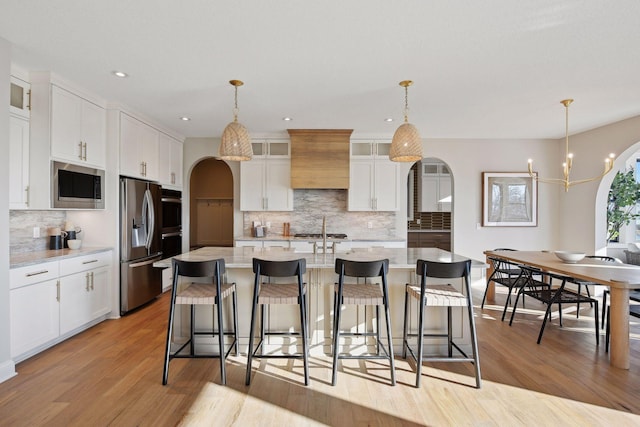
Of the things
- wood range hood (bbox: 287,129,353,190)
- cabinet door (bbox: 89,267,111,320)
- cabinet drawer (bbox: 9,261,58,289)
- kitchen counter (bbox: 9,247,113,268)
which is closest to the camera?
cabinet drawer (bbox: 9,261,58,289)

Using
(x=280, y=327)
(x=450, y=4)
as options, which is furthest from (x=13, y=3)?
(x=280, y=327)

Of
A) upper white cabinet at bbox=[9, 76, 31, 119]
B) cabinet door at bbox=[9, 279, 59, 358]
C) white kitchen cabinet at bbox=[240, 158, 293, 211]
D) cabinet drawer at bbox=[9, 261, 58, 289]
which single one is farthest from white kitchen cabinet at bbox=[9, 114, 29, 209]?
white kitchen cabinet at bbox=[240, 158, 293, 211]

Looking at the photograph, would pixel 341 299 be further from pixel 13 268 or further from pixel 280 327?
pixel 13 268

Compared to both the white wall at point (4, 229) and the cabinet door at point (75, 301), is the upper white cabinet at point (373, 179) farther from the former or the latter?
the white wall at point (4, 229)

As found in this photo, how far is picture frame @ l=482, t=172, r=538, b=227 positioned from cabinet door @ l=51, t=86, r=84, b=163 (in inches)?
228

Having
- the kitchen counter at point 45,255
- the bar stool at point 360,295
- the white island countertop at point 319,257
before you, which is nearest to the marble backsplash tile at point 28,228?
the kitchen counter at point 45,255

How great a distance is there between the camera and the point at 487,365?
2795 mm

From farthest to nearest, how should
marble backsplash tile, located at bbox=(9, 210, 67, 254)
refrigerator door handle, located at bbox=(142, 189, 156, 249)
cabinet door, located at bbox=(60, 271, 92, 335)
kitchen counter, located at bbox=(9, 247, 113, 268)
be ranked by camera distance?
refrigerator door handle, located at bbox=(142, 189, 156, 249) < marble backsplash tile, located at bbox=(9, 210, 67, 254) < cabinet door, located at bbox=(60, 271, 92, 335) < kitchen counter, located at bbox=(9, 247, 113, 268)

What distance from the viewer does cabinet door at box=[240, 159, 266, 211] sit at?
5508mm

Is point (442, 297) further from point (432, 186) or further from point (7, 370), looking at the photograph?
point (432, 186)

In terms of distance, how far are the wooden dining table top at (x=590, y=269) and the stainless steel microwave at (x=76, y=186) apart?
478 centimetres

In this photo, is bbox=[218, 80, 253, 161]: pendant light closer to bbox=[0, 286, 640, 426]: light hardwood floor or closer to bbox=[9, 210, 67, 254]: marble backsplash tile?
bbox=[0, 286, 640, 426]: light hardwood floor

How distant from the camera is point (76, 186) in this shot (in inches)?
138

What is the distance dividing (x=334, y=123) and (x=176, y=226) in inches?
116
